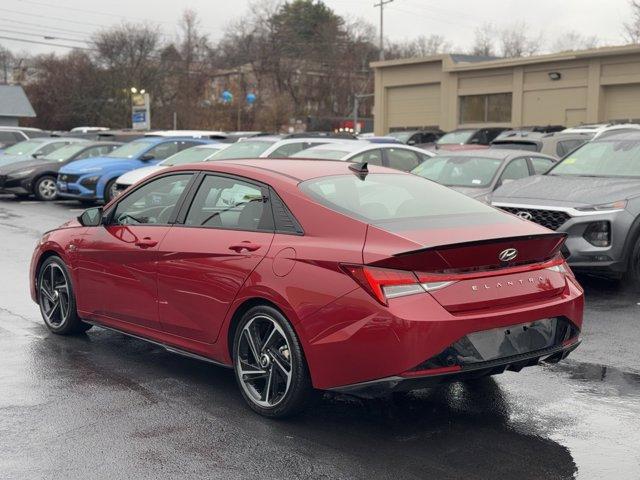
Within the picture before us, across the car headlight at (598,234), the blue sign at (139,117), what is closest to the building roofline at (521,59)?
the blue sign at (139,117)

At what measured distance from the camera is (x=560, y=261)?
5164mm

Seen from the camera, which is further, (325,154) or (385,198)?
(325,154)

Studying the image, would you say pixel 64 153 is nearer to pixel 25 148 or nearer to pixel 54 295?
pixel 25 148

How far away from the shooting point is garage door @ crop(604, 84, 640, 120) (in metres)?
33.1

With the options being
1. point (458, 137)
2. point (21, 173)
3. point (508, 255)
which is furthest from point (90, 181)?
point (508, 255)

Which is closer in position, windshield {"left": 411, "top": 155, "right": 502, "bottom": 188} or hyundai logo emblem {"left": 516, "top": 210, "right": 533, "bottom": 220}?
hyundai logo emblem {"left": 516, "top": 210, "right": 533, "bottom": 220}

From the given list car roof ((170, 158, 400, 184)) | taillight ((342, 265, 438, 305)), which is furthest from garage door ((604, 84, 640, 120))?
taillight ((342, 265, 438, 305))

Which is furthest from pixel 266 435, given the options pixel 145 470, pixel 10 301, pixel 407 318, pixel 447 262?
pixel 10 301

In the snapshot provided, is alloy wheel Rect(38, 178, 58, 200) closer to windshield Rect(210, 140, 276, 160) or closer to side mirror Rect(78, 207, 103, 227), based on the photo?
windshield Rect(210, 140, 276, 160)

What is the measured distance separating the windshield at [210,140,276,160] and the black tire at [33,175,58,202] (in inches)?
243

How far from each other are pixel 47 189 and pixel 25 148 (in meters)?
4.10

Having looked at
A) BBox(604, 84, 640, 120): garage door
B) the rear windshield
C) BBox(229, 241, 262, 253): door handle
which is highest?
BBox(604, 84, 640, 120): garage door

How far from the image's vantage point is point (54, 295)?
7.15 metres

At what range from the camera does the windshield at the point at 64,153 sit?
837 inches
